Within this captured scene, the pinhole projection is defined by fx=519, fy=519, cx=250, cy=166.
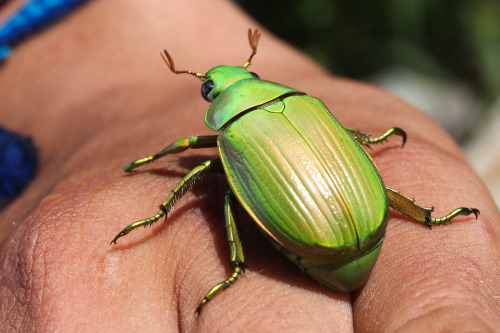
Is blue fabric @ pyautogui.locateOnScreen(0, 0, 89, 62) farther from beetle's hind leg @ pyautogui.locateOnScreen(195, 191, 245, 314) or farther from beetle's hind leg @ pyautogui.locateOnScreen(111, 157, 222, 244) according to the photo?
beetle's hind leg @ pyautogui.locateOnScreen(195, 191, 245, 314)

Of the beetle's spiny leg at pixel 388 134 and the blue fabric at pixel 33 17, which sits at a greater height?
the blue fabric at pixel 33 17

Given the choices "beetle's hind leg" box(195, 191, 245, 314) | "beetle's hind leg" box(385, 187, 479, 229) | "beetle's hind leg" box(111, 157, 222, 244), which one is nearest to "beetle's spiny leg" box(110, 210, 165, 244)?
"beetle's hind leg" box(111, 157, 222, 244)

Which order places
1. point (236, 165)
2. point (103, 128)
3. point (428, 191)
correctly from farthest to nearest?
point (103, 128), point (428, 191), point (236, 165)

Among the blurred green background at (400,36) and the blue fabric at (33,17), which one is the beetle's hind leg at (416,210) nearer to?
the blue fabric at (33,17)

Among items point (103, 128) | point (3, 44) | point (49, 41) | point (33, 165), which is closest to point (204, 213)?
point (103, 128)

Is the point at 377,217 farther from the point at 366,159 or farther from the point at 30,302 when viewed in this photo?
the point at 30,302

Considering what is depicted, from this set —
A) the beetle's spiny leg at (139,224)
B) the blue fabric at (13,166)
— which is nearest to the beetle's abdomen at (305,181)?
the beetle's spiny leg at (139,224)

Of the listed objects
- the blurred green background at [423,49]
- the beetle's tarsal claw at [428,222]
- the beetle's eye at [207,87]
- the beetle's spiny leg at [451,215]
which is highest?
the beetle's eye at [207,87]
